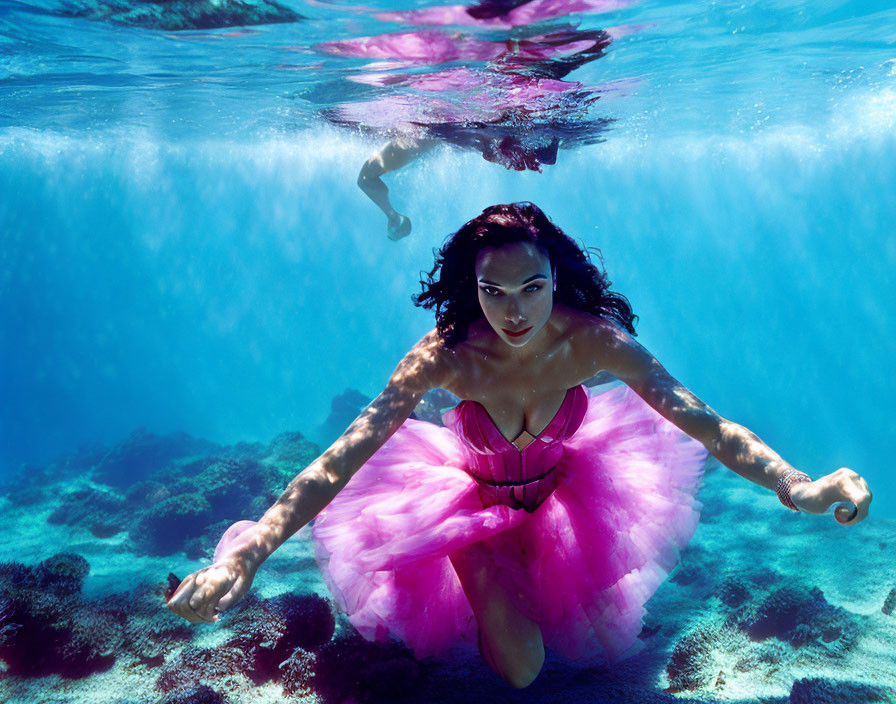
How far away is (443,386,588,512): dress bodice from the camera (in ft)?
9.62

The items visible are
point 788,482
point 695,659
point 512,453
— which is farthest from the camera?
point 695,659

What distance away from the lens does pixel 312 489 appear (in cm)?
234

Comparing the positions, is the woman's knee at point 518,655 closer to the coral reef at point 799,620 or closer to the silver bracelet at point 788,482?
the silver bracelet at point 788,482

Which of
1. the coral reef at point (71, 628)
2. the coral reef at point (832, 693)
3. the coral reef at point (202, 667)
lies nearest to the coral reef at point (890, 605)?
the coral reef at point (832, 693)

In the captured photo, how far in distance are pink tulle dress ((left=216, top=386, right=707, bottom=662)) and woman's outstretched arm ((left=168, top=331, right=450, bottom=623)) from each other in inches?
15.2

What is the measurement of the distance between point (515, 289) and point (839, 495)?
1569mm

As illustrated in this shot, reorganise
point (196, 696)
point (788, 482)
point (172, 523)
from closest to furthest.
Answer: point (788, 482), point (196, 696), point (172, 523)

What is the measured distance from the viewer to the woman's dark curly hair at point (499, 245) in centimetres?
274

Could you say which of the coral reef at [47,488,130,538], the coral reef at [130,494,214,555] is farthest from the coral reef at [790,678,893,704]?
the coral reef at [47,488,130,538]

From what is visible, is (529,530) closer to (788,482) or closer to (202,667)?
(788,482)

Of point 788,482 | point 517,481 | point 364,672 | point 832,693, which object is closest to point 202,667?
point 364,672

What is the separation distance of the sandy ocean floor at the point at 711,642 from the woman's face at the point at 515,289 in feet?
7.01

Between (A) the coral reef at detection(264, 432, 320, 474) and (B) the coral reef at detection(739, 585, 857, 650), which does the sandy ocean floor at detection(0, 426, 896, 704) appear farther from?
(A) the coral reef at detection(264, 432, 320, 474)

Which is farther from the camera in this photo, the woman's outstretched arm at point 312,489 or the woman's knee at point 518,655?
the woman's knee at point 518,655
